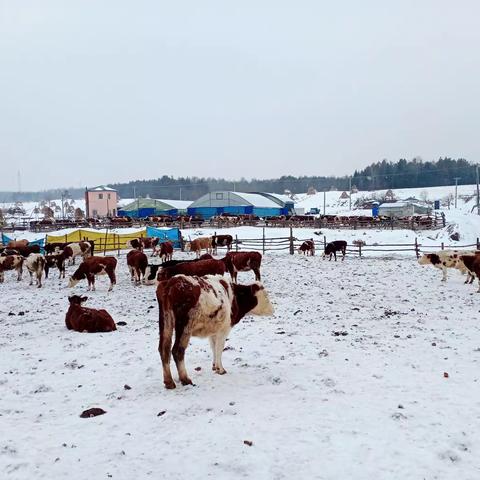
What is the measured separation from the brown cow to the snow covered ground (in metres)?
2.14

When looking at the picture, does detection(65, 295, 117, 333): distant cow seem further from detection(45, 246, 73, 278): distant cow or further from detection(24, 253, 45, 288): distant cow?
detection(45, 246, 73, 278): distant cow

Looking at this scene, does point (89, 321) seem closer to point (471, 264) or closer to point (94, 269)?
point (94, 269)

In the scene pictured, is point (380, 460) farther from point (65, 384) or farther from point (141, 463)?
point (65, 384)

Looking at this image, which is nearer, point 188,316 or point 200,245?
point 188,316

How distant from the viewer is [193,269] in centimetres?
1320

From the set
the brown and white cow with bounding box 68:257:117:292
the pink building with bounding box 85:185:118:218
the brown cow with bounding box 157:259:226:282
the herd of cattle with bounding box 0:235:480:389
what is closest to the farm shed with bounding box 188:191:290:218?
the pink building with bounding box 85:185:118:218

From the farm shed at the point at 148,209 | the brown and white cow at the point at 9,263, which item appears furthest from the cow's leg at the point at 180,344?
the farm shed at the point at 148,209

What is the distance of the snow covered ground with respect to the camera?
4.41 m

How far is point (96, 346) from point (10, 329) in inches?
116

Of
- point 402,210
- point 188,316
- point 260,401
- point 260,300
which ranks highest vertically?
point 188,316

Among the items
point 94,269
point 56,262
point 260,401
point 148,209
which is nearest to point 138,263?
point 94,269

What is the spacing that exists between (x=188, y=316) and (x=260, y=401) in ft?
4.83

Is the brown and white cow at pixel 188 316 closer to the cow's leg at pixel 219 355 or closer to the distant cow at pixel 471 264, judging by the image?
the cow's leg at pixel 219 355

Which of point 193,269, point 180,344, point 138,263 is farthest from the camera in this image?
point 138,263
